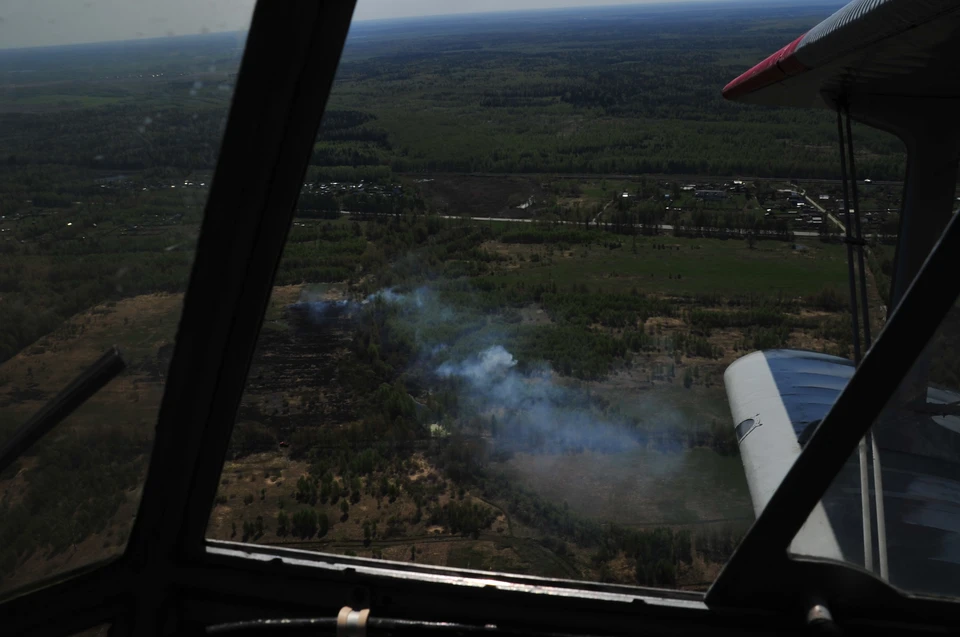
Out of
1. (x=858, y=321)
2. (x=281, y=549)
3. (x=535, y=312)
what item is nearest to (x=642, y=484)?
(x=858, y=321)

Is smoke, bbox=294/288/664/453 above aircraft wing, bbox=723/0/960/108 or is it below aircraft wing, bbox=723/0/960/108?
below

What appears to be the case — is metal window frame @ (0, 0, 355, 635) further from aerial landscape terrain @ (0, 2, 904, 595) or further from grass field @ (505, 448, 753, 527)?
grass field @ (505, 448, 753, 527)

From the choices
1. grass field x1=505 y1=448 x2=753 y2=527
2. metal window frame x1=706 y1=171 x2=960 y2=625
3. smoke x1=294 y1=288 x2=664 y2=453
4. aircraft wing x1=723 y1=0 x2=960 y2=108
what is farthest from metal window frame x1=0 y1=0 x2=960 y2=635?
smoke x1=294 y1=288 x2=664 y2=453

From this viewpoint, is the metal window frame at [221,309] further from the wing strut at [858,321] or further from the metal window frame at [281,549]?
the wing strut at [858,321]

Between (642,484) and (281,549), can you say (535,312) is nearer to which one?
(642,484)

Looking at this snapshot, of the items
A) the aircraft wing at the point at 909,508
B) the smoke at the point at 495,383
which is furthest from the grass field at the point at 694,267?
the aircraft wing at the point at 909,508

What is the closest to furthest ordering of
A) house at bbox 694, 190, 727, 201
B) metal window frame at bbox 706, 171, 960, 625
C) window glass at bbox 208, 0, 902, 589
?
1. metal window frame at bbox 706, 171, 960, 625
2. window glass at bbox 208, 0, 902, 589
3. house at bbox 694, 190, 727, 201
